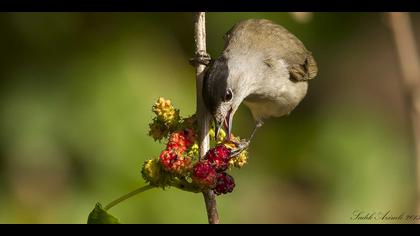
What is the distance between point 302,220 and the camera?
734cm

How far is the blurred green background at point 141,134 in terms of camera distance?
6328mm

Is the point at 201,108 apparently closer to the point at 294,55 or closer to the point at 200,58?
the point at 200,58

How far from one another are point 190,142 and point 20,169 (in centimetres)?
361

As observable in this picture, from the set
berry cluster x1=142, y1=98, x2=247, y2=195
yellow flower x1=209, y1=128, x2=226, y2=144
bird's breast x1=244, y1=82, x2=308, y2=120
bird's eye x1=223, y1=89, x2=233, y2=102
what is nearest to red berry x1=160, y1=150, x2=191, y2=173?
berry cluster x1=142, y1=98, x2=247, y2=195

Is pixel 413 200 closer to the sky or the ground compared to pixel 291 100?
closer to the ground

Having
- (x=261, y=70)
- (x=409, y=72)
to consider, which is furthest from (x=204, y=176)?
(x=261, y=70)

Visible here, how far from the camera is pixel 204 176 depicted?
309 cm

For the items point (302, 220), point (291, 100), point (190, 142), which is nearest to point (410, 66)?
point (190, 142)

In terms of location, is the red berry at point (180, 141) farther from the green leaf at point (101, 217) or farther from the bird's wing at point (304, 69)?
the bird's wing at point (304, 69)

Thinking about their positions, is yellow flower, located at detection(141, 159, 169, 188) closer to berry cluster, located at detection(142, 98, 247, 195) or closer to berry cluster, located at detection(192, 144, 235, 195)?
berry cluster, located at detection(142, 98, 247, 195)

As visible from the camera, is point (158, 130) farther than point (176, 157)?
Yes

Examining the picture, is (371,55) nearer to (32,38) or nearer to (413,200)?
(413,200)

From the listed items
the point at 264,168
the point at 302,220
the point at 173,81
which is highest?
the point at 173,81

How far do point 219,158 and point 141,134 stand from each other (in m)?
3.23
